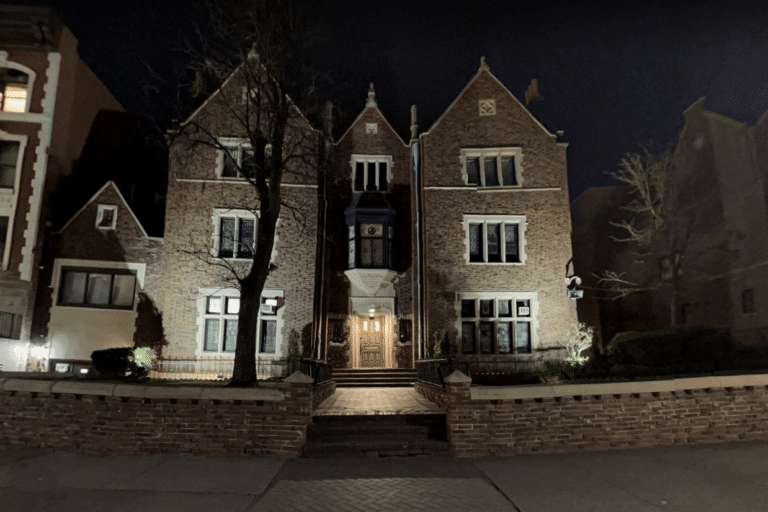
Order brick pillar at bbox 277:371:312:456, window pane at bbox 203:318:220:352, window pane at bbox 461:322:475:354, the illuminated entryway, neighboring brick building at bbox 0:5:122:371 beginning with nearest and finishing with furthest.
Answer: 1. brick pillar at bbox 277:371:312:456
2. neighboring brick building at bbox 0:5:122:371
3. window pane at bbox 203:318:220:352
4. window pane at bbox 461:322:475:354
5. the illuminated entryway

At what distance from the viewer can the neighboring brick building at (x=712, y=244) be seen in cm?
2080

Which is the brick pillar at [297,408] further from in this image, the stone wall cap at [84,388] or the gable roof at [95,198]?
the gable roof at [95,198]

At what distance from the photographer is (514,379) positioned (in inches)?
706

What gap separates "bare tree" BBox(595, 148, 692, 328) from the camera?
21.7 m

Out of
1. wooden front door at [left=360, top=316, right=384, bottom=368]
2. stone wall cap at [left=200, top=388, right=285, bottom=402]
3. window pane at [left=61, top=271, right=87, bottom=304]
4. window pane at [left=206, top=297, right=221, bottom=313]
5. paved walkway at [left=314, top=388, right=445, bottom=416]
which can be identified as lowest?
paved walkway at [left=314, top=388, right=445, bottom=416]

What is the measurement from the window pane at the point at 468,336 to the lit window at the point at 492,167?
5.73 metres

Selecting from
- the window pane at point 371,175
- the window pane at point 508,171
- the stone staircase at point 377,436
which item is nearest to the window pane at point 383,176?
the window pane at point 371,175

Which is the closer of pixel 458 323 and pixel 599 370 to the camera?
pixel 599 370

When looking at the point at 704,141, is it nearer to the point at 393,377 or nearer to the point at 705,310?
the point at 705,310

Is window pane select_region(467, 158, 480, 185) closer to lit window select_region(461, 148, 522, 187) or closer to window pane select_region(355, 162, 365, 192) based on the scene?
lit window select_region(461, 148, 522, 187)

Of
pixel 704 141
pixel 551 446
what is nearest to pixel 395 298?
pixel 551 446

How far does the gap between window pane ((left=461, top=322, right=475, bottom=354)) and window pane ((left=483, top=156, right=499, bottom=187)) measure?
588 cm

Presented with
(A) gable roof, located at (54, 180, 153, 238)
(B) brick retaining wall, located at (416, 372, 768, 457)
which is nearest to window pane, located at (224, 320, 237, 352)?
(A) gable roof, located at (54, 180, 153, 238)

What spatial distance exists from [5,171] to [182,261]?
7.20 metres
